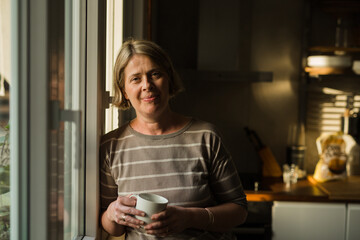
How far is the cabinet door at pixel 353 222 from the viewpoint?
7.93 ft

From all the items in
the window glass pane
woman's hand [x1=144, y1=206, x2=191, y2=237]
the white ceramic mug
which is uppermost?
the window glass pane

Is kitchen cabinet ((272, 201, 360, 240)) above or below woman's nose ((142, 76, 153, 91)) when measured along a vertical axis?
below

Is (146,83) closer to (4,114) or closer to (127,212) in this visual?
(127,212)

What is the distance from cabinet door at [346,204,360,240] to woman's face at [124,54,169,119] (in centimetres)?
152

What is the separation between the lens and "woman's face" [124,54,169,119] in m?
1.34

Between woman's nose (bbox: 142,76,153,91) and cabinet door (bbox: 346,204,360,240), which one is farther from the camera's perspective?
cabinet door (bbox: 346,204,360,240)

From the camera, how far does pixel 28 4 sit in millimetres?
856

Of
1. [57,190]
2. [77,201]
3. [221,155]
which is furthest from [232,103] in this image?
[57,190]

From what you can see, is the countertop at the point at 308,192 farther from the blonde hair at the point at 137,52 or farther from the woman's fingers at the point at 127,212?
the woman's fingers at the point at 127,212

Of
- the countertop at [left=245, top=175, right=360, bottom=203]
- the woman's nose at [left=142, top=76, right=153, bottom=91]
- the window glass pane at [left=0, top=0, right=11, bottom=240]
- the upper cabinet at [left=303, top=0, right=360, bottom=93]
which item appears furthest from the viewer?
the upper cabinet at [left=303, top=0, right=360, bottom=93]

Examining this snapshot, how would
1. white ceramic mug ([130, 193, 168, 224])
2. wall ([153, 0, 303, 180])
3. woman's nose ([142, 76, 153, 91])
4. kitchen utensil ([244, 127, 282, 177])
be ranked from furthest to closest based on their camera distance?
1. wall ([153, 0, 303, 180])
2. kitchen utensil ([244, 127, 282, 177])
3. woman's nose ([142, 76, 153, 91])
4. white ceramic mug ([130, 193, 168, 224])

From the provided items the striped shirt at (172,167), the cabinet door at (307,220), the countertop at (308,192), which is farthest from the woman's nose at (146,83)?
the cabinet door at (307,220)

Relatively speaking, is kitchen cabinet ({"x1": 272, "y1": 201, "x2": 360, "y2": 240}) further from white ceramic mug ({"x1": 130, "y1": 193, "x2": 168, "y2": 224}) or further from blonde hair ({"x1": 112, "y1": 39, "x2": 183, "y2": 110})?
white ceramic mug ({"x1": 130, "y1": 193, "x2": 168, "y2": 224})

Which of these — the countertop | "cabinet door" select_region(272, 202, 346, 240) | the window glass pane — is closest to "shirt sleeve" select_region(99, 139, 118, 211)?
the window glass pane
